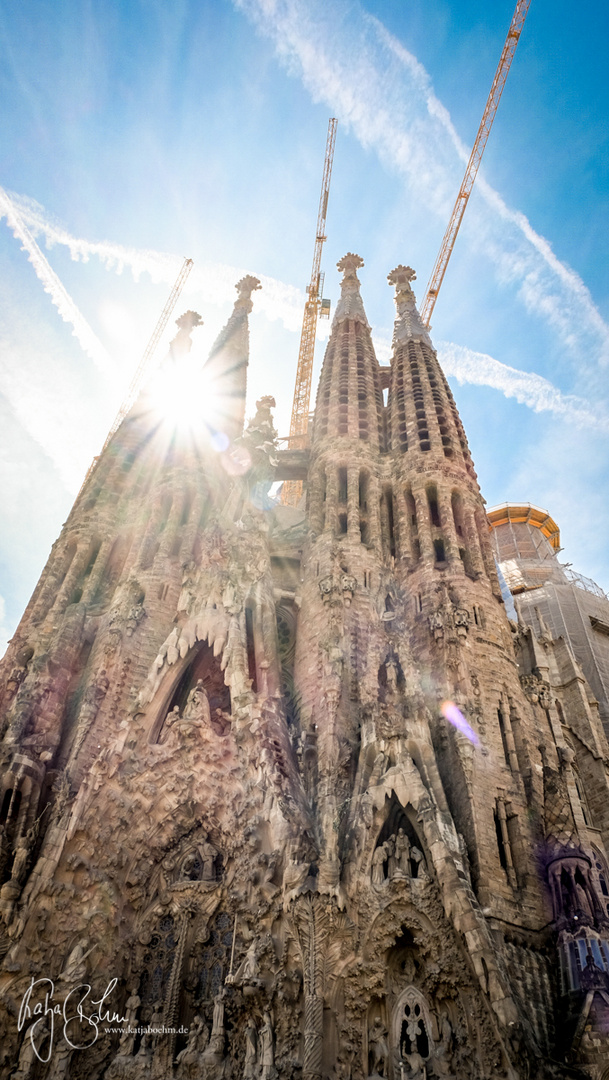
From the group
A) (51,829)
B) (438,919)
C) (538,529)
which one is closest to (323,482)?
(51,829)

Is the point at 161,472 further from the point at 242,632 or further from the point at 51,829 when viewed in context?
the point at 51,829

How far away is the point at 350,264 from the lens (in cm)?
3725

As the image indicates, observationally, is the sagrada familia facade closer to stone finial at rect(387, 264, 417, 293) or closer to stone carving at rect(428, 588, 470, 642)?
stone carving at rect(428, 588, 470, 642)

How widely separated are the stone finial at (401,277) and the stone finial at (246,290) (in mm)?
7707

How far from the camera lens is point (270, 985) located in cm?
1310

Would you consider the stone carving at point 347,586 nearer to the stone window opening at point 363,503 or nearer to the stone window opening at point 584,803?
the stone window opening at point 363,503

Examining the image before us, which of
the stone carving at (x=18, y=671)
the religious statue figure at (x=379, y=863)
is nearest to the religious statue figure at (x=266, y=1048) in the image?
the religious statue figure at (x=379, y=863)

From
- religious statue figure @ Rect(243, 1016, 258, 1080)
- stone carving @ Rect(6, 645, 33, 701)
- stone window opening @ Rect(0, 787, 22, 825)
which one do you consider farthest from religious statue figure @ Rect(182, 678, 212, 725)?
religious statue figure @ Rect(243, 1016, 258, 1080)

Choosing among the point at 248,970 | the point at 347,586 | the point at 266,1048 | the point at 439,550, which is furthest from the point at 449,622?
the point at 266,1048

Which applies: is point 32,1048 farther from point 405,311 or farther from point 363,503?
point 405,311

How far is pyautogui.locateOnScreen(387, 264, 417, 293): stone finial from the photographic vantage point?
1371 inches

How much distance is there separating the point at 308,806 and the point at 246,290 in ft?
101

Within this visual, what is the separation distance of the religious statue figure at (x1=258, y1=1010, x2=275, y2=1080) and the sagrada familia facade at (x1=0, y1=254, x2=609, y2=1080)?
0.04 meters

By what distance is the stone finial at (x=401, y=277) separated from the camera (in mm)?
34812
